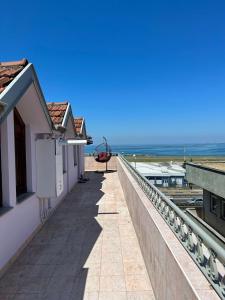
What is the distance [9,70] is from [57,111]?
7.25m

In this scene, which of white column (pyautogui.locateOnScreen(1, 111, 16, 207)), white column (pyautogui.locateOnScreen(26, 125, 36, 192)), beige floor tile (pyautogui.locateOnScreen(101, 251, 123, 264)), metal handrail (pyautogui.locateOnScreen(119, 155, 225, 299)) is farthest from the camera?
white column (pyautogui.locateOnScreen(26, 125, 36, 192))

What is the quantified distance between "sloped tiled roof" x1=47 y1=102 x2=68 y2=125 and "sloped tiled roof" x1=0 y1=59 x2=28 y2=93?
18.1 ft

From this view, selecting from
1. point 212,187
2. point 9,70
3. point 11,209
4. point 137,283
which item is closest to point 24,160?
point 11,209

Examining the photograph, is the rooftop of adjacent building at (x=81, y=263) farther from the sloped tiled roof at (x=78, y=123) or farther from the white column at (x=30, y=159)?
the sloped tiled roof at (x=78, y=123)

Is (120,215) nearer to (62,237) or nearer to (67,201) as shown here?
(62,237)

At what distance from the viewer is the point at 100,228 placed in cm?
746

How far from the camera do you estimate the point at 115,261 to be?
17.5ft

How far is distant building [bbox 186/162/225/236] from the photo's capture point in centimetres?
1545

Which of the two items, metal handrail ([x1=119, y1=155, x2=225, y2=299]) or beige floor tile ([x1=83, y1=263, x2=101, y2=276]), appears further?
beige floor tile ([x1=83, y1=263, x2=101, y2=276])

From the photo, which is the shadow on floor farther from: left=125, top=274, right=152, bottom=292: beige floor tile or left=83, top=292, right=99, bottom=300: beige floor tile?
left=125, top=274, right=152, bottom=292: beige floor tile

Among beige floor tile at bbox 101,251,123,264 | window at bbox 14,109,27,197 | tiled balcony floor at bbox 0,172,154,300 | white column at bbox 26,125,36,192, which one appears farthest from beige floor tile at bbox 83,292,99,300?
white column at bbox 26,125,36,192

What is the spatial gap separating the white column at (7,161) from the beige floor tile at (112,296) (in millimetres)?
2566

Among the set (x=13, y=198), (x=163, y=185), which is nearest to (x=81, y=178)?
(x=13, y=198)

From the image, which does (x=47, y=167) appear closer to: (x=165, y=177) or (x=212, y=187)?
(x=212, y=187)
